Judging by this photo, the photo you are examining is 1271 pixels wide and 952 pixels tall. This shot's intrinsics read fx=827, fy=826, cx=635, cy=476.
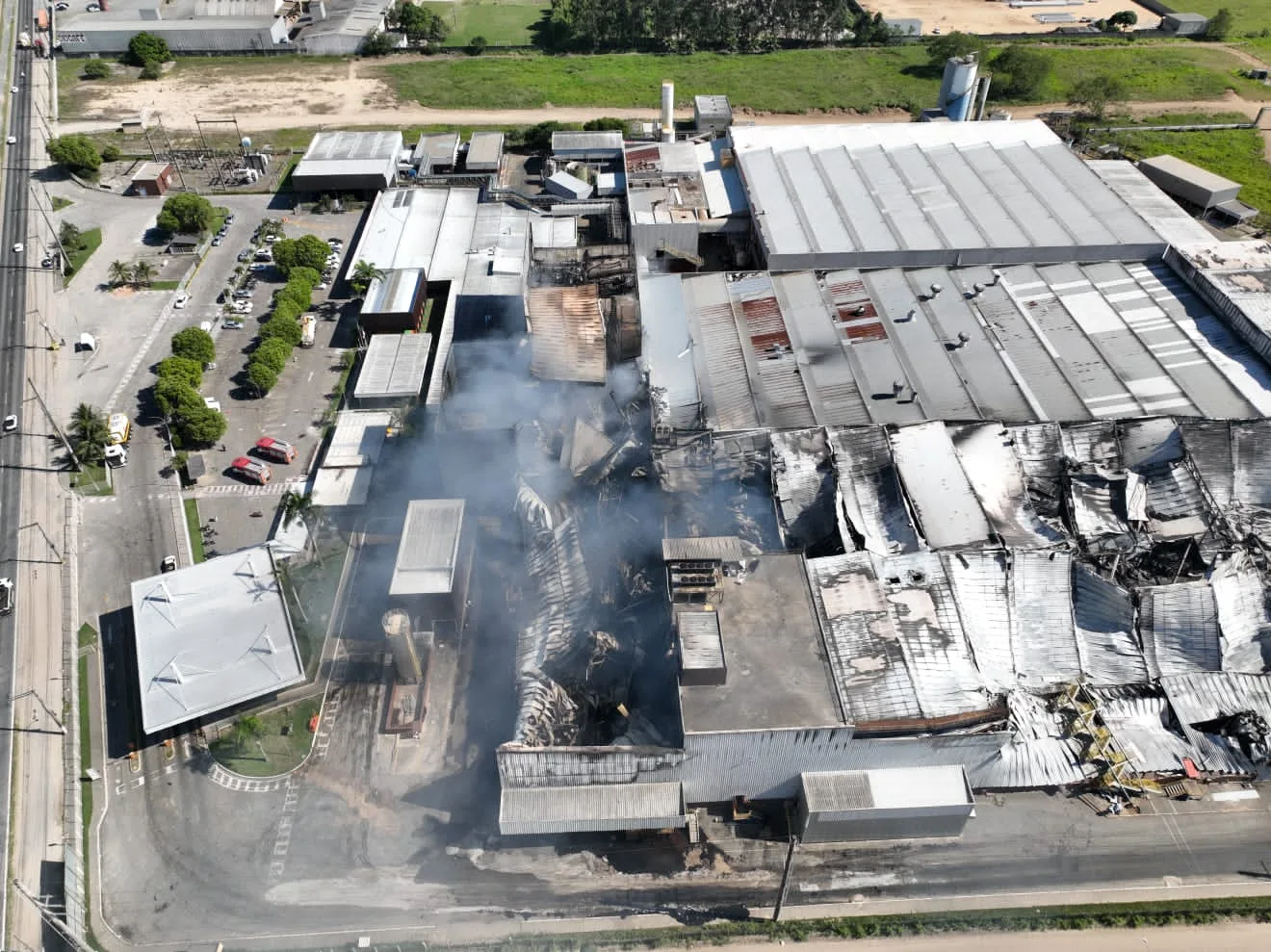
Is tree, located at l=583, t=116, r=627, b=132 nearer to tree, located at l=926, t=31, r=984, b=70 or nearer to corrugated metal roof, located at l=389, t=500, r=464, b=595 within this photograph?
tree, located at l=926, t=31, r=984, b=70

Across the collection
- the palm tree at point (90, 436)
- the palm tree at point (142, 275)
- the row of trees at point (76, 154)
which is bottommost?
the palm tree at point (90, 436)

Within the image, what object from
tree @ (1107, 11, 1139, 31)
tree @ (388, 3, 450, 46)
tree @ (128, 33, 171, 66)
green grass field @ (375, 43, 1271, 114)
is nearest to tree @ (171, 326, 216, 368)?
green grass field @ (375, 43, 1271, 114)

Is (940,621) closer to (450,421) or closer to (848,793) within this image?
(848,793)

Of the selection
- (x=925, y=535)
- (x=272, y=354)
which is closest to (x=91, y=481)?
(x=272, y=354)

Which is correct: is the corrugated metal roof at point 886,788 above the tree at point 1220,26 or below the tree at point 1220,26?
below

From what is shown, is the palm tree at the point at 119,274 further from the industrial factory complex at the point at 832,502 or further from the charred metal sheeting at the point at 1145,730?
the charred metal sheeting at the point at 1145,730

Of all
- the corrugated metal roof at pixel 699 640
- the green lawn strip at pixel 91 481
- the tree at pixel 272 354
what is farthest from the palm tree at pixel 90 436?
the corrugated metal roof at pixel 699 640
